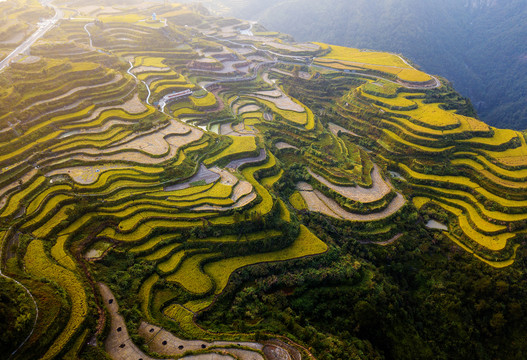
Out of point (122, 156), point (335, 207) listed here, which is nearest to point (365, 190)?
point (335, 207)

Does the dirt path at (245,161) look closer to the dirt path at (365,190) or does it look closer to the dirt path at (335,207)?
the dirt path at (335,207)

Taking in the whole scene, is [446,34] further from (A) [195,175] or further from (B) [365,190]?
(A) [195,175]

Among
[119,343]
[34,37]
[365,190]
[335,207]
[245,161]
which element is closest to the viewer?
[119,343]

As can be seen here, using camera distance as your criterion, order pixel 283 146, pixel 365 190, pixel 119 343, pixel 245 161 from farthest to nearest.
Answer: pixel 283 146 → pixel 245 161 → pixel 365 190 → pixel 119 343

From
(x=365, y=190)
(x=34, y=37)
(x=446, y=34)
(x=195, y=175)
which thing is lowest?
(x=365, y=190)

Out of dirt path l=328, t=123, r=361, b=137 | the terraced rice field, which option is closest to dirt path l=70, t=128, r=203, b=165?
the terraced rice field

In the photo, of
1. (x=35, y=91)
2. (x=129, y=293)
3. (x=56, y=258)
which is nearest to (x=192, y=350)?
(x=129, y=293)

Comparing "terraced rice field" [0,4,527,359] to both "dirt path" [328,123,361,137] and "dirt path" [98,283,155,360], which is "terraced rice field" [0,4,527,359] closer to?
"dirt path" [98,283,155,360]

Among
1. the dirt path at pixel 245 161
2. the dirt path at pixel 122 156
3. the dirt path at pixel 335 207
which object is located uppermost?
the dirt path at pixel 122 156

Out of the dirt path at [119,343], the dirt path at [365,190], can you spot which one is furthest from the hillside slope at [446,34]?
the dirt path at [119,343]
